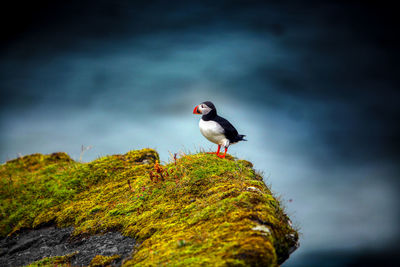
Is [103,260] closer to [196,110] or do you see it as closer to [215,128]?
[215,128]

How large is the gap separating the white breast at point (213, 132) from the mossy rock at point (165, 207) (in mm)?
630

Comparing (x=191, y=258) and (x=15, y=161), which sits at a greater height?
(x=15, y=161)

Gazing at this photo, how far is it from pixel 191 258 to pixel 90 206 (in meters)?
4.73

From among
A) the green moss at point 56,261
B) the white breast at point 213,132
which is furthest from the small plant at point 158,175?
the green moss at point 56,261

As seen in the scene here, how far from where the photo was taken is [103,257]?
570 centimetres

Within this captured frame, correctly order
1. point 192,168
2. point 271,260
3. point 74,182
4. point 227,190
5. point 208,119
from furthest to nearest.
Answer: point 74,182, point 208,119, point 192,168, point 227,190, point 271,260

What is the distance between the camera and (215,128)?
27.8 ft

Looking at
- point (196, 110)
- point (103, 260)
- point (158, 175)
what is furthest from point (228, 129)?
point (103, 260)

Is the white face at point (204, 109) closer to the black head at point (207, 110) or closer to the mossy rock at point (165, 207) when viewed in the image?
the black head at point (207, 110)

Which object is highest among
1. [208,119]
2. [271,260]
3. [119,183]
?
[208,119]

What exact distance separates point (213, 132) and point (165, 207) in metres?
2.72

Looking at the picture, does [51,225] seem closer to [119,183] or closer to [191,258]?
[119,183]

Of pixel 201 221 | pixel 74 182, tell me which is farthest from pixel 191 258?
pixel 74 182

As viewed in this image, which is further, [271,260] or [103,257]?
[103,257]
